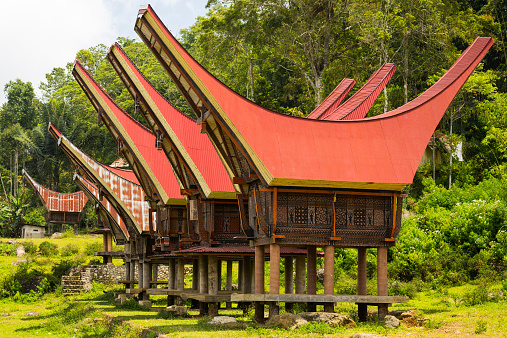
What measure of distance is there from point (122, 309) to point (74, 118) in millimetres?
40220

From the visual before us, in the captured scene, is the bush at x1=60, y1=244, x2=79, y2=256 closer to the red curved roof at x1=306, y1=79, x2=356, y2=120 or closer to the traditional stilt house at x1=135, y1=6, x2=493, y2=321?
the red curved roof at x1=306, y1=79, x2=356, y2=120

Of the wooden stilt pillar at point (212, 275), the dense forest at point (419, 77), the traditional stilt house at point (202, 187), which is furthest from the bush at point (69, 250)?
the wooden stilt pillar at point (212, 275)

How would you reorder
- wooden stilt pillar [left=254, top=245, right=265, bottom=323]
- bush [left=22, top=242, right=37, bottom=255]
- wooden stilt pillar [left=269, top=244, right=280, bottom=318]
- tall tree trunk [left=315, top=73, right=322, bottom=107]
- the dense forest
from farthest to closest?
bush [left=22, top=242, right=37, bottom=255] < tall tree trunk [left=315, top=73, right=322, bottom=107] < the dense forest < wooden stilt pillar [left=254, top=245, right=265, bottom=323] < wooden stilt pillar [left=269, top=244, right=280, bottom=318]

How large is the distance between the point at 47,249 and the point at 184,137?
75.7ft

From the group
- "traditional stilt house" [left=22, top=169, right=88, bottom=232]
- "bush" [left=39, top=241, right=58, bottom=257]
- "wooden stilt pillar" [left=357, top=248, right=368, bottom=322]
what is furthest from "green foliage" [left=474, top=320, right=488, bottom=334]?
"traditional stilt house" [left=22, top=169, right=88, bottom=232]

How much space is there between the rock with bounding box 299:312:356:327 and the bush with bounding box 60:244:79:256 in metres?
28.8

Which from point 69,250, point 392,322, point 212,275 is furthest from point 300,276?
point 69,250

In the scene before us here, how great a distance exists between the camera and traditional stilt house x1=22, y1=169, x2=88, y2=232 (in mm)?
45344

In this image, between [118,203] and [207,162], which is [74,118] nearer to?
[118,203]

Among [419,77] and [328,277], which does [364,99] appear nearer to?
[328,277]

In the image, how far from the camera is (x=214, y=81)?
50.7 feet

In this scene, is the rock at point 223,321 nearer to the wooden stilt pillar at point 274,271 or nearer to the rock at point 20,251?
the wooden stilt pillar at point 274,271

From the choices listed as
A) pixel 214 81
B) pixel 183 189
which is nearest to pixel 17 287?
pixel 183 189

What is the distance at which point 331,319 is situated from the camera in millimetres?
13828
